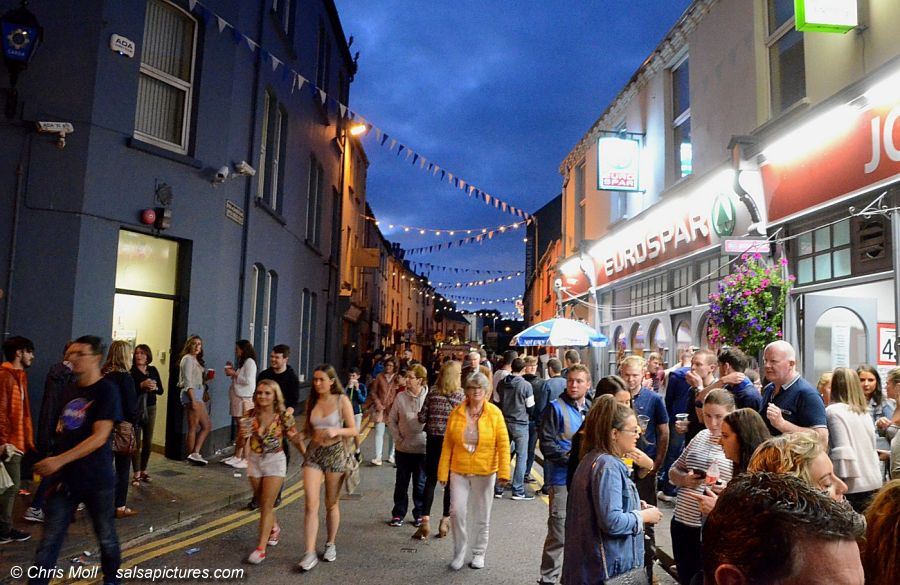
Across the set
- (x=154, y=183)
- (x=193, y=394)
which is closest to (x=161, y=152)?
(x=154, y=183)

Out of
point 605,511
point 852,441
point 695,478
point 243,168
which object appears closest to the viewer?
point 605,511

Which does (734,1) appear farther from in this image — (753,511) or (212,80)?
(753,511)

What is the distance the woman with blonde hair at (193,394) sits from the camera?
31.6 feet

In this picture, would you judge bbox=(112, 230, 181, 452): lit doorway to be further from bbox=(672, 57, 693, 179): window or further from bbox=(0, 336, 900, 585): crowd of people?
bbox=(672, 57, 693, 179): window

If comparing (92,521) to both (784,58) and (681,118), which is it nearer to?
(784,58)

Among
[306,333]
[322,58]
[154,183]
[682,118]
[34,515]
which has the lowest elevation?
[34,515]

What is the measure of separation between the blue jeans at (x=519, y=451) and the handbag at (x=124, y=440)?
4.93m

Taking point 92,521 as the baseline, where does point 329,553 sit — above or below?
below

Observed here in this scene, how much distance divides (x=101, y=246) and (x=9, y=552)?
4.61 metres

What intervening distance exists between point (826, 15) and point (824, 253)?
10.4 ft

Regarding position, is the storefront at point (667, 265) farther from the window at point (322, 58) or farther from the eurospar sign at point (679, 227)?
the window at point (322, 58)

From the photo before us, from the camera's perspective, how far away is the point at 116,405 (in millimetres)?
4840

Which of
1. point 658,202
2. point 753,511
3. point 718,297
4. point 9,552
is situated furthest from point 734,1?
point 9,552

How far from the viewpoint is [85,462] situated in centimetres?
466
